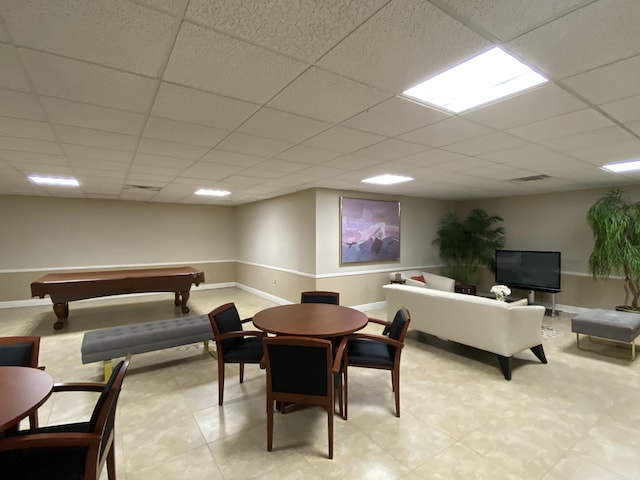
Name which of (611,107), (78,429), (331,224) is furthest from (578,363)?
(78,429)

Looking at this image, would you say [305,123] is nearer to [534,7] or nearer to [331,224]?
[534,7]

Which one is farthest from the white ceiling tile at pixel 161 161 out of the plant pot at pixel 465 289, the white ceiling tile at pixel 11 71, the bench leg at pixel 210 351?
the plant pot at pixel 465 289

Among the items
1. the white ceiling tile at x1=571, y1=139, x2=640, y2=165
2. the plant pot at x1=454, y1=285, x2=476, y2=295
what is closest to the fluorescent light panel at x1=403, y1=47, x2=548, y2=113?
the white ceiling tile at x1=571, y1=139, x2=640, y2=165

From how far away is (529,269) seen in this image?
6141 millimetres

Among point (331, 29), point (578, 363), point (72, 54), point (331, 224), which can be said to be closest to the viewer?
point (331, 29)

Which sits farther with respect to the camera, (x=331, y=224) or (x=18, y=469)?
(x=331, y=224)

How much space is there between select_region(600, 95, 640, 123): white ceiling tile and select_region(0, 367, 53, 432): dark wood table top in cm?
369

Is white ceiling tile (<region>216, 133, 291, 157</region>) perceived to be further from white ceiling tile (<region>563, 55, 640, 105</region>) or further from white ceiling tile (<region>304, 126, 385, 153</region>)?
white ceiling tile (<region>563, 55, 640, 105</region>)

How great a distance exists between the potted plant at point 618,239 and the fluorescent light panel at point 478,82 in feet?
14.4

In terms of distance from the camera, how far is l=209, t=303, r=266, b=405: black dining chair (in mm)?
2652

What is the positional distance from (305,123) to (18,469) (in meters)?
2.51

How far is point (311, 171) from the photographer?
4.11 m

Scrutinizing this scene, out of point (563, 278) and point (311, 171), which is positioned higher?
point (311, 171)

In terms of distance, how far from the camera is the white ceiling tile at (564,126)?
7.27ft
